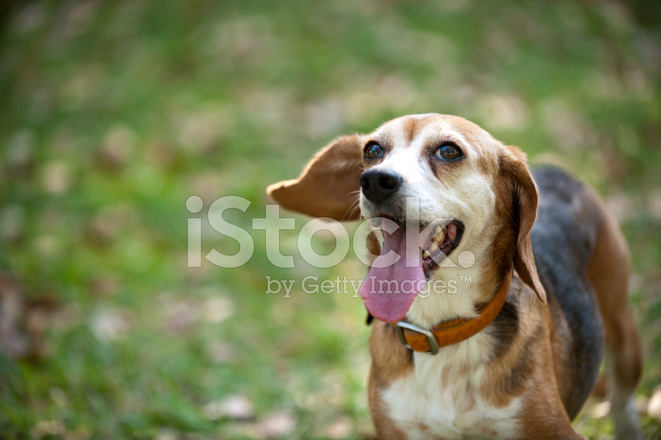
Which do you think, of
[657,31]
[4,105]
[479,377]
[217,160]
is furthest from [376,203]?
[657,31]

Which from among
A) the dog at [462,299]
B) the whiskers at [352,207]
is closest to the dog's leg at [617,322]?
the dog at [462,299]

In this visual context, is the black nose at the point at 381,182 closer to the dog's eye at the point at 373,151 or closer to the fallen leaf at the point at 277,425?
the dog's eye at the point at 373,151

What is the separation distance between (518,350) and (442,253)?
1.69 feet

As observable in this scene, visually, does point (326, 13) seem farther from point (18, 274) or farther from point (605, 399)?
point (605, 399)

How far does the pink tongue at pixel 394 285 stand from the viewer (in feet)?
7.91

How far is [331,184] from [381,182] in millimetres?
737

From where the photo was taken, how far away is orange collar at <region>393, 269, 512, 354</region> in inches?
98.1

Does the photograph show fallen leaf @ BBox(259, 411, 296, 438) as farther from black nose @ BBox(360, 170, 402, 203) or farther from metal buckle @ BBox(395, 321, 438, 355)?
black nose @ BBox(360, 170, 402, 203)

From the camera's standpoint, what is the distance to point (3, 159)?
692 cm

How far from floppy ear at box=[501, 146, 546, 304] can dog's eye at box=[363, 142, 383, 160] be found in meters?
0.56

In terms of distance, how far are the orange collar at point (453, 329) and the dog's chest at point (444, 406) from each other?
0.08 meters

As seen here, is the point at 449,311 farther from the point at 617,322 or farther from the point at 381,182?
the point at 617,322

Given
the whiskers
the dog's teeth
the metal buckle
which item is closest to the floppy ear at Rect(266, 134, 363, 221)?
the whiskers

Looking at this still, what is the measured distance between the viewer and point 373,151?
2.81m
